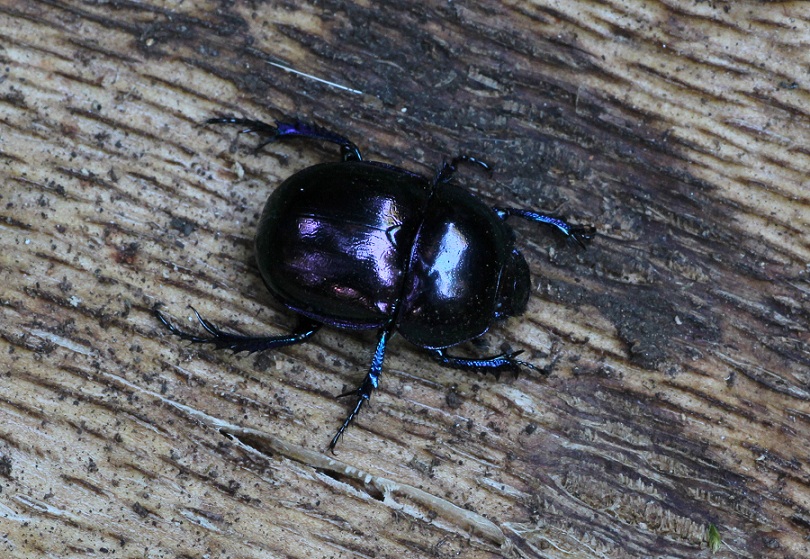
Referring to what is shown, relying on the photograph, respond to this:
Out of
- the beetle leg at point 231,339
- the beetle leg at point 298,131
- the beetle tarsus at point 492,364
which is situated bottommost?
the beetle leg at point 231,339

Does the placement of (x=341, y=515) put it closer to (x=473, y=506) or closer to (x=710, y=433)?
(x=473, y=506)

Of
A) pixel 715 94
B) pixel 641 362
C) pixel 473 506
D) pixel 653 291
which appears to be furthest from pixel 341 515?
pixel 715 94

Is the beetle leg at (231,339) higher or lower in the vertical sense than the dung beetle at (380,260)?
lower

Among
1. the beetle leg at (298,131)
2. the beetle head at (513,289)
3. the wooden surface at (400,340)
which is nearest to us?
the wooden surface at (400,340)

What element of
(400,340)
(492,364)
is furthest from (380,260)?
(492,364)

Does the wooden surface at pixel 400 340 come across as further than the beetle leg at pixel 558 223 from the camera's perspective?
No

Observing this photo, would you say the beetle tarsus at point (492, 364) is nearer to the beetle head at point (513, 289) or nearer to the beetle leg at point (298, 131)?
the beetle head at point (513, 289)

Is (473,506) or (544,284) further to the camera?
(544,284)

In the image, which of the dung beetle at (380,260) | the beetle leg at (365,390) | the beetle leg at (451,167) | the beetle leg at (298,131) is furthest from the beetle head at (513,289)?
the beetle leg at (298,131)

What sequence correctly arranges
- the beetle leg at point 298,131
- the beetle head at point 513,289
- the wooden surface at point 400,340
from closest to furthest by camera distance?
the wooden surface at point 400,340, the beetle head at point 513,289, the beetle leg at point 298,131

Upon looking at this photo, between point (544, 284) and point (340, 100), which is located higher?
point (340, 100)
